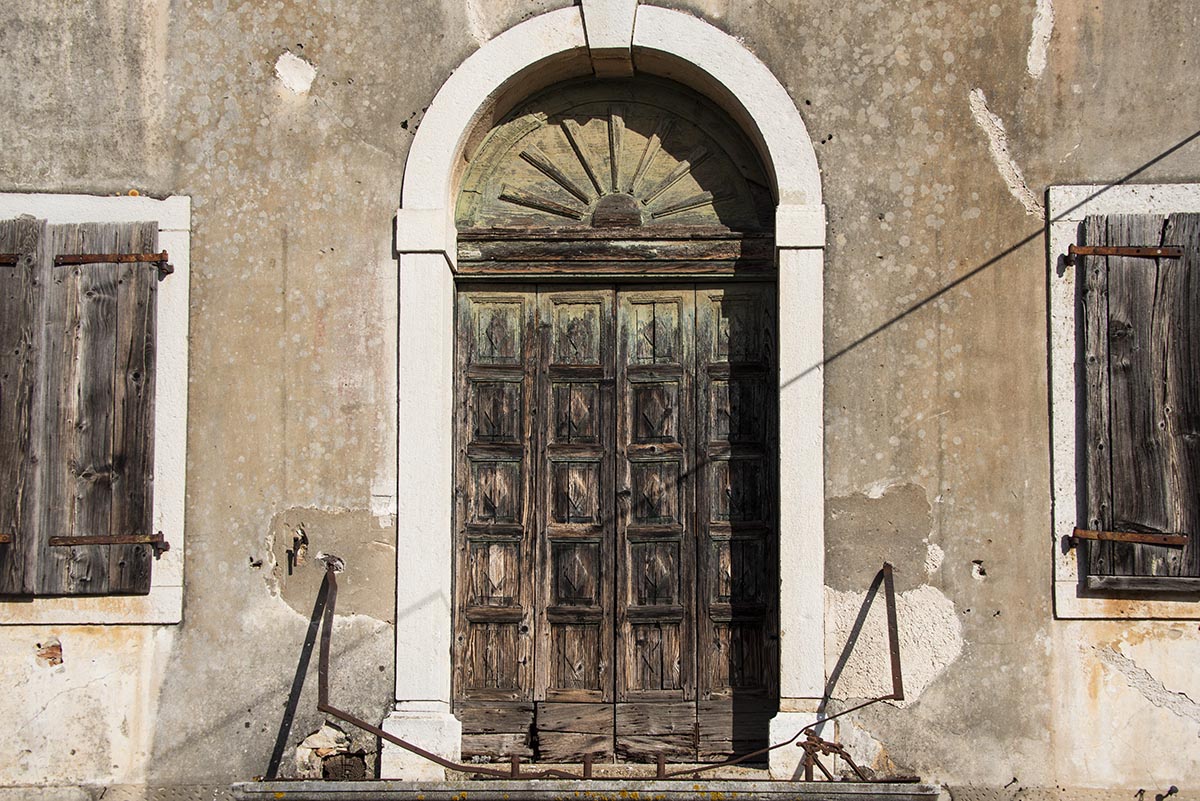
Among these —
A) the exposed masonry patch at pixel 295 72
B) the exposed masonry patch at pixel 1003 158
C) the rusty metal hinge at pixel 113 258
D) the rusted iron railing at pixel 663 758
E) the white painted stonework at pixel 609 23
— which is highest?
the white painted stonework at pixel 609 23

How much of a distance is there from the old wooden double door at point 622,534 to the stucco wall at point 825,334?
1.43ft

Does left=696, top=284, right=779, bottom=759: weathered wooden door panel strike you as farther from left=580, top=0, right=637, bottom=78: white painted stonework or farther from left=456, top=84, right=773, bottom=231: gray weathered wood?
left=580, top=0, right=637, bottom=78: white painted stonework

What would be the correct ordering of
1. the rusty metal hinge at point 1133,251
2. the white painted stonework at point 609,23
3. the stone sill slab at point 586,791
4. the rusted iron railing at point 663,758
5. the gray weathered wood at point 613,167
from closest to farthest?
1. the stone sill slab at point 586,791
2. the rusted iron railing at point 663,758
3. the rusty metal hinge at point 1133,251
4. the white painted stonework at point 609,23
5. the gray weathered wood at point 613,167

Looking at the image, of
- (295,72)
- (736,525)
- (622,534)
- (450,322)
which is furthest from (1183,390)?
(295,72)

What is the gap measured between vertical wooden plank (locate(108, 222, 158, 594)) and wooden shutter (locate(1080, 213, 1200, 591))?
4.11 metres

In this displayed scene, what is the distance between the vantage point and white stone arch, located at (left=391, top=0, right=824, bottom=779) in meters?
5.23

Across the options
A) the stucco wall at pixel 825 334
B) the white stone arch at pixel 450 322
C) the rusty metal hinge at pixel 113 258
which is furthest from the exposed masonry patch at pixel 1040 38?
the rusty metal hinge at pixel 113 258

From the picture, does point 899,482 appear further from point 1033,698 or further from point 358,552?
point 358,552

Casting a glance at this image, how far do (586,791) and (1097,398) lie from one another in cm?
273

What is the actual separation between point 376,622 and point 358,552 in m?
0.32

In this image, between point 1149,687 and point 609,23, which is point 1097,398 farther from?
point 609,23

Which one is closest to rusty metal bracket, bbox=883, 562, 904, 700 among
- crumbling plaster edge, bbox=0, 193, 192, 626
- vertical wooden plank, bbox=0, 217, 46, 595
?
crumbling plaster edge, bbox=0, 193, 192, 626

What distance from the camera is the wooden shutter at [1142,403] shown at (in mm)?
5141

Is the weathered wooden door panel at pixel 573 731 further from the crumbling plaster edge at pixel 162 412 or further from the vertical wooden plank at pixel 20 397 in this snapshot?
the vertical wooden plank at pixel 20 397
